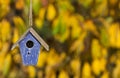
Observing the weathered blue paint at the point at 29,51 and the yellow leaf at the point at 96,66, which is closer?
the weathered blue paint at the point at 29,51

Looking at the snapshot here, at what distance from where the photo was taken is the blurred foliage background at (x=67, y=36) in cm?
195

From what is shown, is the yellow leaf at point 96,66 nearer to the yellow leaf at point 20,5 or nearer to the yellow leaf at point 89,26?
the yellow leaf at point 89,26

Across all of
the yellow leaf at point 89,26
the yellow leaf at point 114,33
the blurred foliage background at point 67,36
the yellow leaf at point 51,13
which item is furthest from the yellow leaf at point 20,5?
the yellow leaf at point 114,33

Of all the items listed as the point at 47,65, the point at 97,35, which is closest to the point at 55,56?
the point at 47,65

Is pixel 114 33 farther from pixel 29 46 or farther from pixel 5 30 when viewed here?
pixel 29 46

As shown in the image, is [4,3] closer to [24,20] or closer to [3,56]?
[24,20]

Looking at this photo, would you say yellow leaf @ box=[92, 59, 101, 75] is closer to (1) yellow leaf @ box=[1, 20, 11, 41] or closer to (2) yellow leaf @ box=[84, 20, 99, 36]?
(2) yellow leaf @ box=[84, 20, 99, 36]

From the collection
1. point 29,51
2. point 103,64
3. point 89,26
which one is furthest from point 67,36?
point 29,51

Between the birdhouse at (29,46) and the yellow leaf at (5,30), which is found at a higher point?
the yellow leaf at (5,30)

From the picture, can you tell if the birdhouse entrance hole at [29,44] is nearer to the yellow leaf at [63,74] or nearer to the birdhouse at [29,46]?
the birdhouse at [29,46]

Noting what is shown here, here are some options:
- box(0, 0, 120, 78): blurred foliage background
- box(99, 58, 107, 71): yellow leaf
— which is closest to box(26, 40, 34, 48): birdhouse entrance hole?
box(0, 0, 120, 78): blurred foliage background

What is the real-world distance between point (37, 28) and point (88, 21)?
0.77 feet

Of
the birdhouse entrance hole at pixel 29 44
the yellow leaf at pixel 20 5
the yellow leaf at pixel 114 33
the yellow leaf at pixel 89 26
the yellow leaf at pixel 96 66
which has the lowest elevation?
the birdhouse entrance hole at pixel 29 44

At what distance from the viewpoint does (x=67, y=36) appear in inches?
77.1
